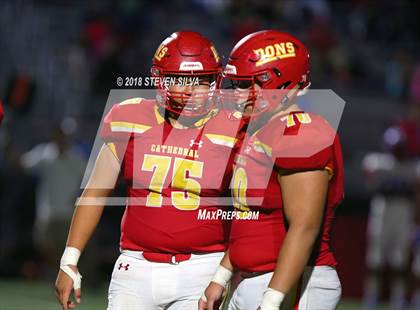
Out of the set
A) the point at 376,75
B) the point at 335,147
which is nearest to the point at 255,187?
the point at 335,147

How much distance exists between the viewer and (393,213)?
9047 mm

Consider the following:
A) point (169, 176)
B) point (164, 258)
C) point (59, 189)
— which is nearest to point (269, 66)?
point (169, 176)

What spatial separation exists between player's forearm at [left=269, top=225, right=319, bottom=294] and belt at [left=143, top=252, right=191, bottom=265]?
58 cm

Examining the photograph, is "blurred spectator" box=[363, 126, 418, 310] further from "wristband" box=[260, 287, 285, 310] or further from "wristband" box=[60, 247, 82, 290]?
"wristband" box=[260, 287, 285, 310]

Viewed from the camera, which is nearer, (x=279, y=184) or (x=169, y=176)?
(x=279, y=184)

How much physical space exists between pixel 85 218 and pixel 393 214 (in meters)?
5.67

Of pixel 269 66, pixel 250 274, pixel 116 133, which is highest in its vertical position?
pixel 269 66

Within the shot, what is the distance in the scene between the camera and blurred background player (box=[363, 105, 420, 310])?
896cm

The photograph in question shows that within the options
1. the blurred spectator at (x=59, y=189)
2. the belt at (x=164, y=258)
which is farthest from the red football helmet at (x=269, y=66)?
the blurred spectator at (x=59, y=189)

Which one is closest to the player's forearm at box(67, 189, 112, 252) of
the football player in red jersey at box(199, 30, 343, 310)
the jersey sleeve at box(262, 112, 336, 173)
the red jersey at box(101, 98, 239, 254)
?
the red jersey at box(101, 98, 239, 254)

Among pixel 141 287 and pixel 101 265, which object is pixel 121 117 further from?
pixel 101 265

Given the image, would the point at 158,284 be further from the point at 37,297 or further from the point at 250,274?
the point at 37,297

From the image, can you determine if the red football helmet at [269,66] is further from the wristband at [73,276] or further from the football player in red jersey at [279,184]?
the wristband at [73,276]

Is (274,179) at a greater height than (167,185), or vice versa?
(274,179)
